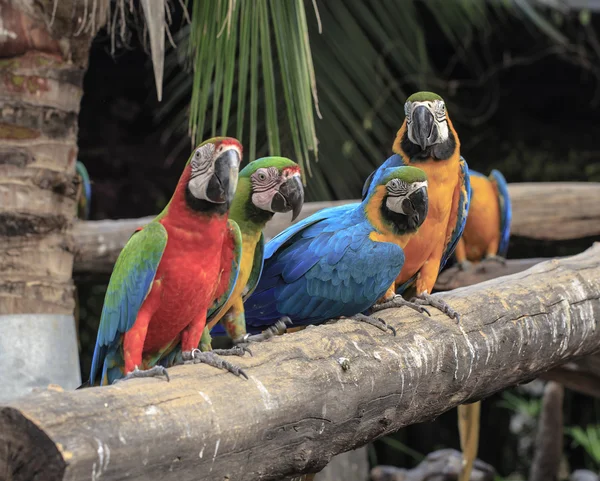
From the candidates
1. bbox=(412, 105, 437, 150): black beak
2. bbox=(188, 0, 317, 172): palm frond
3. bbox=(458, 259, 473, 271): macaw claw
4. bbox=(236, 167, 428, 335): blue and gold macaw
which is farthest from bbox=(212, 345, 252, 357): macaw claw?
bbox=(458, 259, 473, 271): macaw claw

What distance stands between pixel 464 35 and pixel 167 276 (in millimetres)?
3870

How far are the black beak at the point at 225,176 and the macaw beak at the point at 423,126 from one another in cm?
70

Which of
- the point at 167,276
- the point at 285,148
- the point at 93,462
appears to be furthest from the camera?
the point at 285,148

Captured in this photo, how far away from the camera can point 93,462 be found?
1.12 m

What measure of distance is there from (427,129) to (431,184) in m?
0.16

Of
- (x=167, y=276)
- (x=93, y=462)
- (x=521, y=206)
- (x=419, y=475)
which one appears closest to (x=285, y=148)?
(x=521, y=206)

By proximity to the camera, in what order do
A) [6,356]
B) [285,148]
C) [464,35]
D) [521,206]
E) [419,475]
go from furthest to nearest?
1. [464,35]
2. [419,475]
3. [521,206]
4. [285,148]
5. [6,356]

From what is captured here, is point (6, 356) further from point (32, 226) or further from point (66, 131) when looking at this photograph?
point (66, 131)

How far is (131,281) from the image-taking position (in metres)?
1.84

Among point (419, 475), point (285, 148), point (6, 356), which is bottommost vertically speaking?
point (419, 475)

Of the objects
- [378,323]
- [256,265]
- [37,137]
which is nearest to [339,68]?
[37,137]

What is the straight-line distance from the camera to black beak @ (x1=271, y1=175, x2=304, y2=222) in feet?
6.40

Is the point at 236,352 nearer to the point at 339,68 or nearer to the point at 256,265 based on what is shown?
the point at 256,265

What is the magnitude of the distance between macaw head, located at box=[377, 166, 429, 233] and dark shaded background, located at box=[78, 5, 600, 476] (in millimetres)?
3258
